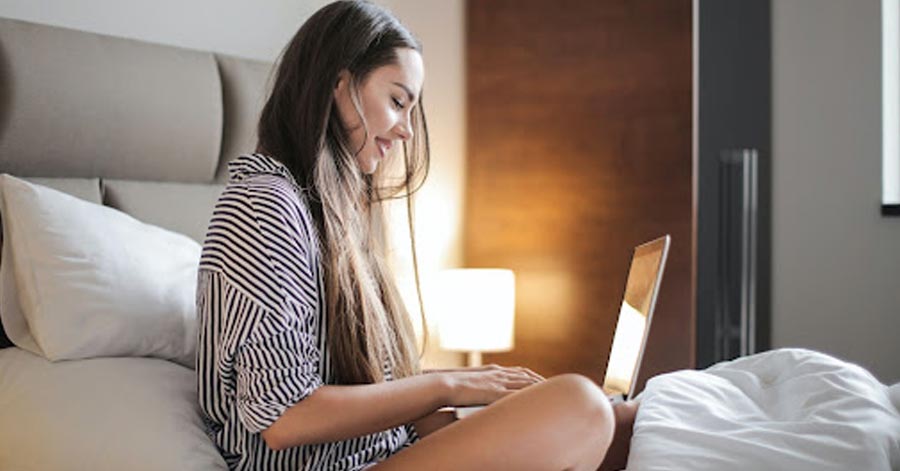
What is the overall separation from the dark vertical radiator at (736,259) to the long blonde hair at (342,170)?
225cm

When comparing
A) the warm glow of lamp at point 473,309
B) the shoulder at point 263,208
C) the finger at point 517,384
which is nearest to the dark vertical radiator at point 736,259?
the warm glow of lamp at point 473,309

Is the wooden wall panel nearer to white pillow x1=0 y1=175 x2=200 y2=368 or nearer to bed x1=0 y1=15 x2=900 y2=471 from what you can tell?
bed x1=0 y1=15 x2=900 y2=471

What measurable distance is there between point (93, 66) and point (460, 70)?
6.37 ft

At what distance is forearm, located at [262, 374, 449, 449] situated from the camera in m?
1.50

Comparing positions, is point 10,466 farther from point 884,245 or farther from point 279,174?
point 884,245

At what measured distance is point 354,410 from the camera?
1525mm

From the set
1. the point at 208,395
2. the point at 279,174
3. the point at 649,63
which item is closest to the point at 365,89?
the point at 279,174

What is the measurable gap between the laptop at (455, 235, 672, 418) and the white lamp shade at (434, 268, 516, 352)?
4.68 feet

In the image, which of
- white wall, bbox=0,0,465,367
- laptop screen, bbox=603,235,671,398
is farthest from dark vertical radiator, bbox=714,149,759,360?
laptop screen, bbox=603,235,671,398

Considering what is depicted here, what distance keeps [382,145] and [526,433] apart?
2.15 ft

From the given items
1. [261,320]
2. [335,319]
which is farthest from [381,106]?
[261,320]

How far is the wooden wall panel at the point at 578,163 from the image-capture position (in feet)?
11.9

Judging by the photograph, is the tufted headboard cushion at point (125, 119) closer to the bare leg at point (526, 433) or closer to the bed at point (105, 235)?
the bed at point (105, 235)

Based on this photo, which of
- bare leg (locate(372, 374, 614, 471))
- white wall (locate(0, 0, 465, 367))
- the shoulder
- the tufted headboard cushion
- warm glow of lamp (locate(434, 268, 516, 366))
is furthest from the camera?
warm glow of lamp (locate(434, 268, 516, 366))
